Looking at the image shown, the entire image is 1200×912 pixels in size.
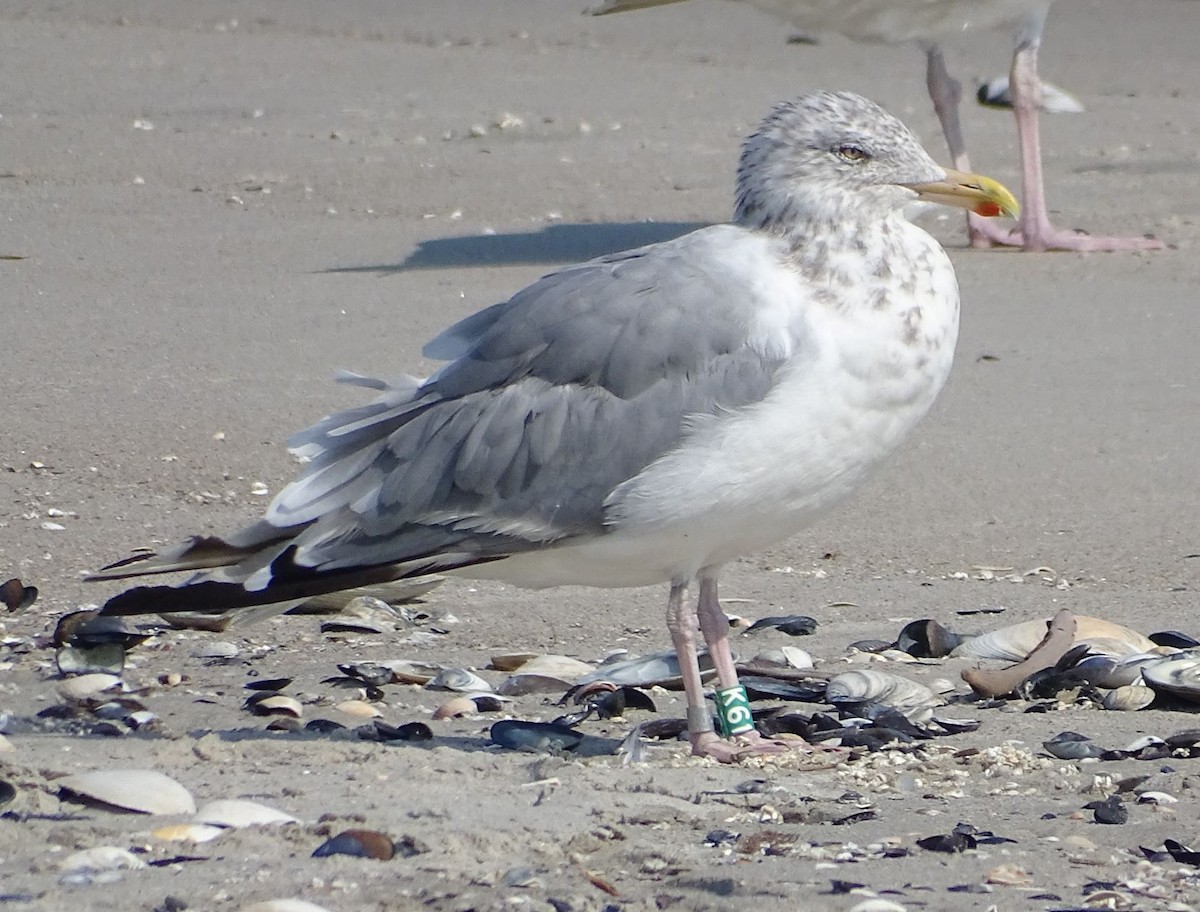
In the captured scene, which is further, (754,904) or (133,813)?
(133,813)

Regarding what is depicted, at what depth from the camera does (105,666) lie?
4.86 meters

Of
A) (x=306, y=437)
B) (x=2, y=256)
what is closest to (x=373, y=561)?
(x=306, y=437)

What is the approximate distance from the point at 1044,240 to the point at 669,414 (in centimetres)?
508

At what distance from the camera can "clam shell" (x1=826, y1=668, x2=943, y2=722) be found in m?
4.53

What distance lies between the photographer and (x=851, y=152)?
4434 mm

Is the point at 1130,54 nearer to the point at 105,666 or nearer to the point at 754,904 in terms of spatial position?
the point at 105,666

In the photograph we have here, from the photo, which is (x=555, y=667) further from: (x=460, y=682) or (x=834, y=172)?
(x=834, y=172)

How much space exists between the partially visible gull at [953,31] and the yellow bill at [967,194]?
15.0 feet

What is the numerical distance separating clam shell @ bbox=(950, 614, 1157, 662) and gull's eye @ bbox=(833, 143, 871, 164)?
1.16 metres

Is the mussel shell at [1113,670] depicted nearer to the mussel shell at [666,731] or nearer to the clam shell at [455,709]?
the mussel shell at [666,731]

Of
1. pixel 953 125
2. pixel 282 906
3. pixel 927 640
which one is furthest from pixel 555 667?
pixel 953 125

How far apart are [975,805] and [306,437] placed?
1.60 m

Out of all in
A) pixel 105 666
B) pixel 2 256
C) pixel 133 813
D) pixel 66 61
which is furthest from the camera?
pixel 66 61

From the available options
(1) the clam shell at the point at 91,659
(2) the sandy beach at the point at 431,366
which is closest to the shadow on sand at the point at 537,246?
(2) the sandy beach at the point at 431,366
